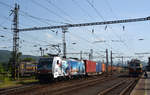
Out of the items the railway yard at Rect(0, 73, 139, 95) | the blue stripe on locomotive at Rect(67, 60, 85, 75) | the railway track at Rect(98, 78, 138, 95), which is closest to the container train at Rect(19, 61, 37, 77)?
the blue stripe on locomotive at Rect(67, 60, 85, 75)

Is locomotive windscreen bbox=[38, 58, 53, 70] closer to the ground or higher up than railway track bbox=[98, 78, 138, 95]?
higher up

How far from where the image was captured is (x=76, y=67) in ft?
115

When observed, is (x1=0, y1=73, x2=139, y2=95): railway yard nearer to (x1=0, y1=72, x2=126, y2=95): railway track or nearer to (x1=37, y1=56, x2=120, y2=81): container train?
(x1=0, y1=72, x2=126, y2=95): railway track

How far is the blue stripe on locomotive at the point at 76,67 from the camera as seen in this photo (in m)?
32.1

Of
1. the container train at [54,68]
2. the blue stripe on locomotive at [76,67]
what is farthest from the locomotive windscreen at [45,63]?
the blue stripe on locomotive at [76,67]

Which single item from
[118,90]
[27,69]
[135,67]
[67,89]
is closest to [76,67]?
[27,69]

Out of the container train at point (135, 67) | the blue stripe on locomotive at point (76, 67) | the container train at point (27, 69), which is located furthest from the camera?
the container train at point (135, 67)

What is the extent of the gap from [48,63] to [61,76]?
Answer: 3.23 m

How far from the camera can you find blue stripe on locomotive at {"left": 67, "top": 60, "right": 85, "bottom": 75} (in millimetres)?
32062

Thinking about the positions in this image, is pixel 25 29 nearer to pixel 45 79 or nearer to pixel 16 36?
pixel 16 36

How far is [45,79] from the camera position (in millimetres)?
26062

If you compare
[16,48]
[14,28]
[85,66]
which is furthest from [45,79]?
[85,66]

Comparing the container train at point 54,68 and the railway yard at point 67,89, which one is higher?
the container train at point 54,68

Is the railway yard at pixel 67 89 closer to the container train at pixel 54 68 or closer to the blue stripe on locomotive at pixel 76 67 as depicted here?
the container train at pixel 54 68
